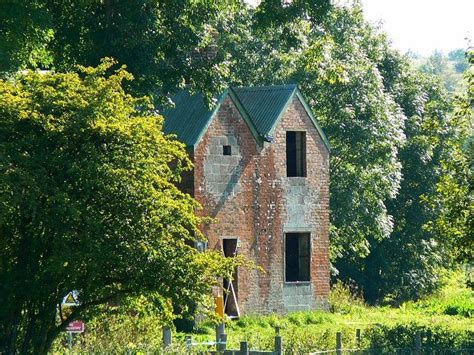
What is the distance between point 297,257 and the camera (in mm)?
49656

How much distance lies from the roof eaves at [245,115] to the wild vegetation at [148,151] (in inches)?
126

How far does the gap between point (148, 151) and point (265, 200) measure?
19.5 metres

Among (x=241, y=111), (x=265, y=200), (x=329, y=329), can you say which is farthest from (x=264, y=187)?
(x=329, y=329)

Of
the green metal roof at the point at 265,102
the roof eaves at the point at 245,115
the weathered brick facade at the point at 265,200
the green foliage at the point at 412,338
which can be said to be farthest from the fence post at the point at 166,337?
the green metal roof at the point at 265,102

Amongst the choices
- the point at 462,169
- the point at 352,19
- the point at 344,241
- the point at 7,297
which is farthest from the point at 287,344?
the point at 352,19

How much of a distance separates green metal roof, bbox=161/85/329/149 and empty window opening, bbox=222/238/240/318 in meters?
3.26

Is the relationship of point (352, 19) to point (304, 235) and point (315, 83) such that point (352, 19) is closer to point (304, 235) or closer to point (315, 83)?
point (315, 83)

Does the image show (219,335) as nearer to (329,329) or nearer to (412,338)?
(412,338)

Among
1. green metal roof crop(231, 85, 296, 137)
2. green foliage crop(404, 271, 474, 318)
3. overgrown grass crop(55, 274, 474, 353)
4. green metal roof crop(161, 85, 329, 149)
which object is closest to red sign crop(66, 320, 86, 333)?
overgrown grass crop(55, 274, 474, 353)

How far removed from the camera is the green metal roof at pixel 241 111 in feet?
149

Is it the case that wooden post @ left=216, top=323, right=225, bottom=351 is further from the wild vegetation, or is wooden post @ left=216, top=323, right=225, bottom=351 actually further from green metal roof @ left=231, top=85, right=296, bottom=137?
green metal roof @ left=231, top=85, right=296, bottom=137

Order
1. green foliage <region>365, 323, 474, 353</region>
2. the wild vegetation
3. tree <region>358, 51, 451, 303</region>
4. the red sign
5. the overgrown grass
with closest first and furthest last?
the wild vegetation → the red sign → the overgrown grass → green foliage <region>365, 323, 474, 353</region> → tree <region>358, 51, 451, 303</region>

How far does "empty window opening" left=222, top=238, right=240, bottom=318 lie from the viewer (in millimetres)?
46531

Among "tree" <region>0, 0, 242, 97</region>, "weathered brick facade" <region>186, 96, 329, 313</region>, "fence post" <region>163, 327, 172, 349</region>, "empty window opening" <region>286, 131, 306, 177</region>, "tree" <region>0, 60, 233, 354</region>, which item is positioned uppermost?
"tree" <region>0, 0, 242, 97</region>
